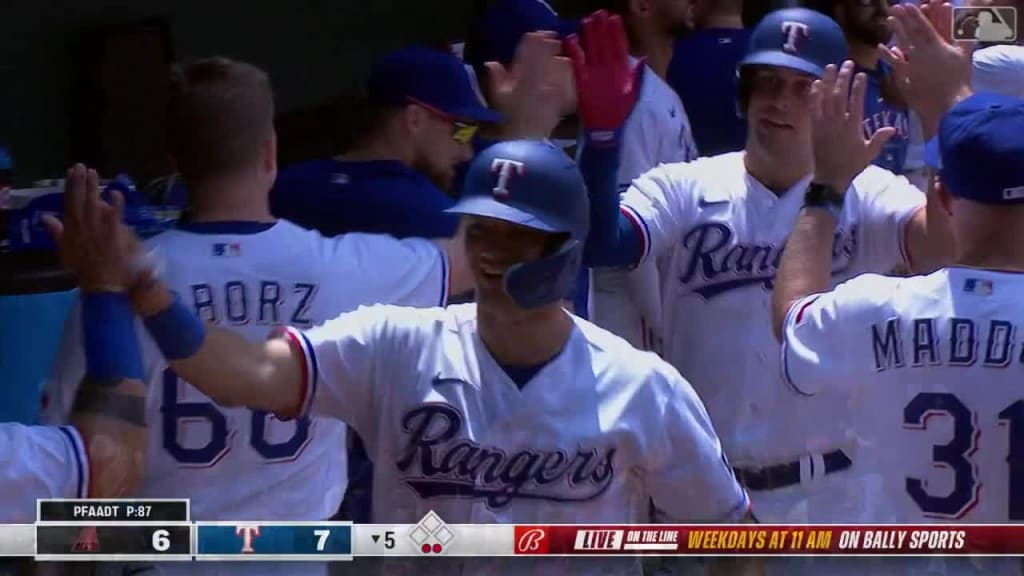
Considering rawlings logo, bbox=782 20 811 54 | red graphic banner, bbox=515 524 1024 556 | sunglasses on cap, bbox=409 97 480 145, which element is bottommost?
red graphic banner, bbox=515 524 1024 556

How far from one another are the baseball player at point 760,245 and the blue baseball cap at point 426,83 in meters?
0.24

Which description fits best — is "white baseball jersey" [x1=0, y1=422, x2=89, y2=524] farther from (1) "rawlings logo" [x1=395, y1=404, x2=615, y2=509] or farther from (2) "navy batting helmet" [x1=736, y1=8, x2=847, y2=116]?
(2) "navy batting helmet" [x1=736, y1=8, x2=847, y2=116]

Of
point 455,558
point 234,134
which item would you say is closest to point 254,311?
point 234,134

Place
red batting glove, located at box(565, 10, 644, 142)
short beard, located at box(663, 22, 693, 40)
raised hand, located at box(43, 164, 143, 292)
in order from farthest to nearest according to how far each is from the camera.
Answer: short beard, located at box(663, 22, 693, 40) < red batting glove, located at box(565, 10, 644, 142) < raised hand, located at box(43, 164, 143, 292)

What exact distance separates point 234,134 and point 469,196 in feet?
1.31

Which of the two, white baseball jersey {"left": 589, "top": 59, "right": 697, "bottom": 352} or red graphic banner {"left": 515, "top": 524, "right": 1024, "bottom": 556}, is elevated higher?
white baseball jersey {"left": 589, "top": 59, "right": 697, "bottom": 352}

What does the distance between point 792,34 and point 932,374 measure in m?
0.60

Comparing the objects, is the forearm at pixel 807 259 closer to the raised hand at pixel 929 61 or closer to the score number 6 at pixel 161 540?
the raised hand at pixel 929 61

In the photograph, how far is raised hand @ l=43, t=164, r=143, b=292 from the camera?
2324 mm

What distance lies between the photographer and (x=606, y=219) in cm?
246

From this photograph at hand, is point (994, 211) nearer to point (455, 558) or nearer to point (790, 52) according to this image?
point (790, 52)

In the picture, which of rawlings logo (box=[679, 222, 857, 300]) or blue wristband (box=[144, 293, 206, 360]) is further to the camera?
rawlings logo (box=[679, 222, 857, 300])

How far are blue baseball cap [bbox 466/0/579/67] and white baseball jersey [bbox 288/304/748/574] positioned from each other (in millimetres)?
420

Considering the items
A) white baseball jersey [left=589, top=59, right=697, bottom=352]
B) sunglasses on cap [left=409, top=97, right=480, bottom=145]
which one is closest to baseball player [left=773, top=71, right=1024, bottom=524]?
white baseball jersey [left=589, top=59, right=697, bottom=352]
